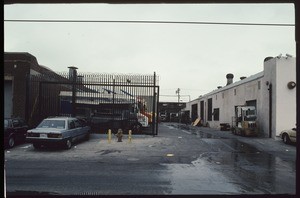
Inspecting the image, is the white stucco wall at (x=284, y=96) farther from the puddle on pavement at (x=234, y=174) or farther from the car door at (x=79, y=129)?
the car door at (x=79, y=129)

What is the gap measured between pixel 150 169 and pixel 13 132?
854 centimetres

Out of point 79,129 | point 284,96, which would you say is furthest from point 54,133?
point 284,96

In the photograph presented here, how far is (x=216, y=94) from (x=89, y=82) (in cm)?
2300

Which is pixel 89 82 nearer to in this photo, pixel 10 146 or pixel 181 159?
pixel 10 146

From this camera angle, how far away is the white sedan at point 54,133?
14.5 m

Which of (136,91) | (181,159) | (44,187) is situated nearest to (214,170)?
(181,159)

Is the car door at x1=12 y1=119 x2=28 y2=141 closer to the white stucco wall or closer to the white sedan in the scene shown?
the white sedan

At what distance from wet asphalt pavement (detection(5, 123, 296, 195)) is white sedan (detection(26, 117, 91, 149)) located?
44 cm

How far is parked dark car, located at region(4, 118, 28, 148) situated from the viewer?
1501 cm

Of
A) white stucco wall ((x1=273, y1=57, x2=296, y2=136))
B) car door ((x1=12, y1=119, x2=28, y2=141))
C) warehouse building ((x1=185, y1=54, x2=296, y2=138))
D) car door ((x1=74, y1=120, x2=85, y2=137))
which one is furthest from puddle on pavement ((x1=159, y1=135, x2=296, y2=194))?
car door ((x1=12, y1=119, x2=28, y2=141))

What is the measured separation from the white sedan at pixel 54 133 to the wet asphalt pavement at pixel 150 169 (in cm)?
44

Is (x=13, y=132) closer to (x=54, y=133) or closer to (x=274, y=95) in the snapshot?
(x=54, y=133)

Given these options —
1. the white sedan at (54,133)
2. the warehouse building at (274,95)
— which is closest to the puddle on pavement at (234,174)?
the white sedan at (54,133)

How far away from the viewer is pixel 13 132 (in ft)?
50.9
